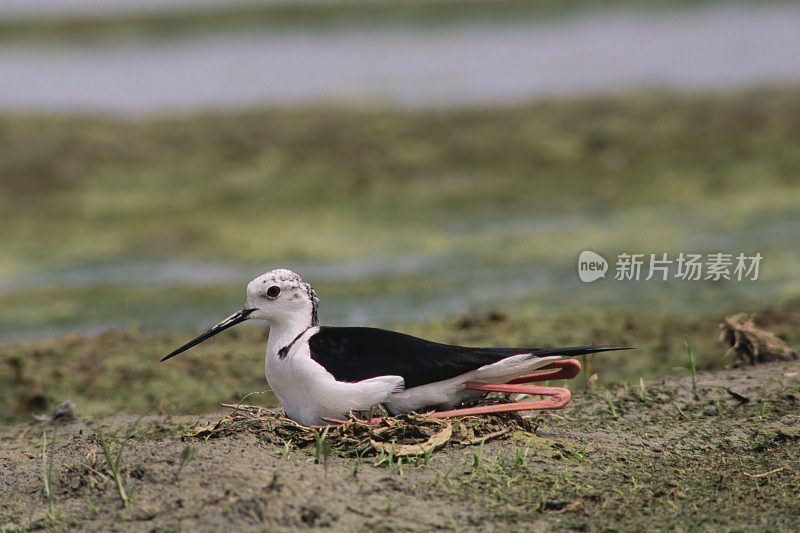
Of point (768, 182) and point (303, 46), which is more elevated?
point (303, 46)

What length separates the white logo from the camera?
9367 millimetres

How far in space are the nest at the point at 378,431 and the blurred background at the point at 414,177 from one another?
2771 mm

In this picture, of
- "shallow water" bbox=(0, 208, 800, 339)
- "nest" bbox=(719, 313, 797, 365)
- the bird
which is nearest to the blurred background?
"shallow water" bbox=(0, 208, 800, 339)

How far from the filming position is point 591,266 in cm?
955

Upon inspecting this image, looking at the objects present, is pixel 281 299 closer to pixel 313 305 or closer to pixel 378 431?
pixel 313 305

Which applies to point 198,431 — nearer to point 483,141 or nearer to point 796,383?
point 796,383

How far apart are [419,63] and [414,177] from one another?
21.5 feet

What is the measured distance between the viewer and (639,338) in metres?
7.19

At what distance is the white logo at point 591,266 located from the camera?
9.37m

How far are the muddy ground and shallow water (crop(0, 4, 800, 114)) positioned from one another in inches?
438

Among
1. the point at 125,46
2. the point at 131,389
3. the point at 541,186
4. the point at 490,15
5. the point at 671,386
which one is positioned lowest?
the point at 131,389

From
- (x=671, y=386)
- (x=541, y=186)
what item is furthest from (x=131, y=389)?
(x=541, y=186)

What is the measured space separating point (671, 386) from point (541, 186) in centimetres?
692

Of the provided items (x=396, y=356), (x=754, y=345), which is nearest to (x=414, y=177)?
(x=754, y=345)
